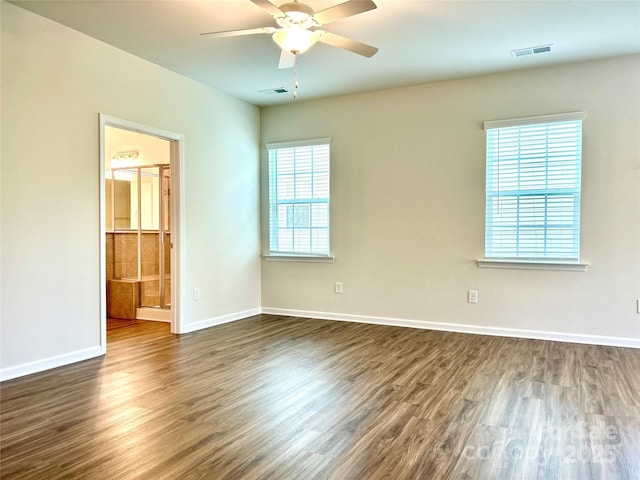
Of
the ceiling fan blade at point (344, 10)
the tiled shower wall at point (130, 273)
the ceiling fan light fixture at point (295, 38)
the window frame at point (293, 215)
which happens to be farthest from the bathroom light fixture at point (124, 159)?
the ceiling fan blade at point (344, 10)

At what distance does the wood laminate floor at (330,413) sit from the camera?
6.70 ft

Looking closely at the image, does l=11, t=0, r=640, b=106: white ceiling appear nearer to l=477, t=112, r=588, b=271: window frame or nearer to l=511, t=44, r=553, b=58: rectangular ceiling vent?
l=511, t=44, r=553, b=58: rectangular ceiling vent

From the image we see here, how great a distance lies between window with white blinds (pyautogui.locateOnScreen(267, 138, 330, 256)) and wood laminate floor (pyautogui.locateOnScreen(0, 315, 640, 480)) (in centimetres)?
182

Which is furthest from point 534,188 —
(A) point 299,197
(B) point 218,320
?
(B) point 218,320

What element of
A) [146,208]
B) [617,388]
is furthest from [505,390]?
[146,208]

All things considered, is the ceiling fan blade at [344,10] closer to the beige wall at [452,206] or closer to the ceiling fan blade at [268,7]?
the ceiling fan blade at [268,7]

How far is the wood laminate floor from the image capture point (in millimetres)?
2041

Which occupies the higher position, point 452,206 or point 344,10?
point 344,10

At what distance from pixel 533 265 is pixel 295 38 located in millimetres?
3216

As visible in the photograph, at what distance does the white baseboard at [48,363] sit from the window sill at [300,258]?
251 cm

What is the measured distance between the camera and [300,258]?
5730mm

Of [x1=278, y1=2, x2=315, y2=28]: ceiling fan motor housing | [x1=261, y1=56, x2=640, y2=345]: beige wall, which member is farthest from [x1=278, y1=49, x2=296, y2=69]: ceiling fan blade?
[x1=261, y1=56, x2=640, y2=345]: beige wall

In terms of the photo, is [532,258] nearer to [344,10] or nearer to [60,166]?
[344,10]

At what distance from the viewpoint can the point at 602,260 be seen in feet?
14.0
